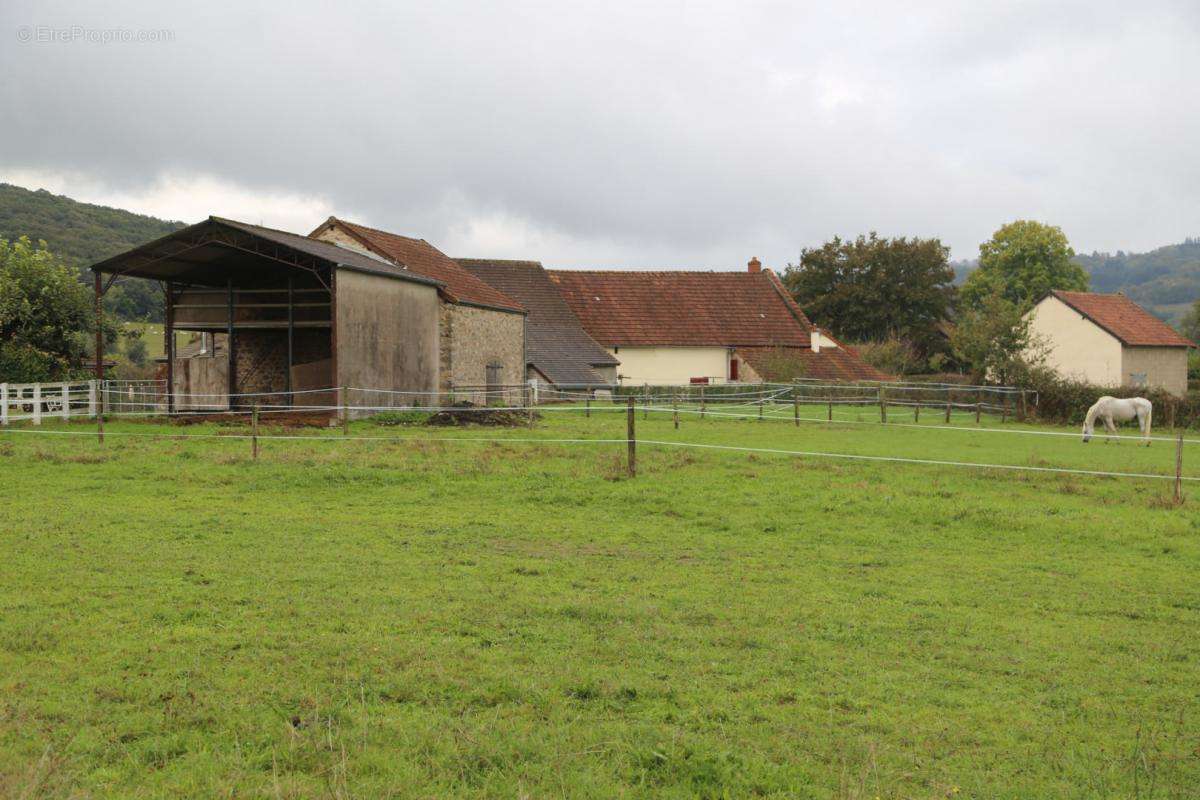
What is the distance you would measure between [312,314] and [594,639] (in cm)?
2187

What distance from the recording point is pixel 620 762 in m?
3.88

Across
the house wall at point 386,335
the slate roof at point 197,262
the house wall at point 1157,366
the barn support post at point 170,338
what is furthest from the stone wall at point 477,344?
the house wall at point 1157,366

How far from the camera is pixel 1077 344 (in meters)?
41.0

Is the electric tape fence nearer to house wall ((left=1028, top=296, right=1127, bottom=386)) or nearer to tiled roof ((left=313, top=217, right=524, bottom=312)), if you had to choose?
tiled roof ((left=313, top=217, right=524, bottom=312))

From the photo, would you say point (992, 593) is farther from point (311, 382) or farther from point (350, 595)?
point (311, 382)

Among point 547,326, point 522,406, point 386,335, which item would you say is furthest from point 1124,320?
point 386,335

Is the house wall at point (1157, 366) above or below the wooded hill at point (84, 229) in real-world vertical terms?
below

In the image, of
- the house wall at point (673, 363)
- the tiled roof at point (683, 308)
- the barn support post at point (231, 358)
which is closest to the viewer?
the barn support post at point (231, 358)

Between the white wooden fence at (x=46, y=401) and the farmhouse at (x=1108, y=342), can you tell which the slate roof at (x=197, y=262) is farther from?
the farmhouse at (x=1108, y=342)

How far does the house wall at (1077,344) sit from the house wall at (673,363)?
13.6 meters

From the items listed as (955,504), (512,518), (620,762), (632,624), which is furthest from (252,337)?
(620,762)

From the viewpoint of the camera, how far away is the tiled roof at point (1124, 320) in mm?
39719

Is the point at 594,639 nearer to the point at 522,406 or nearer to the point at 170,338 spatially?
the point at 522,406

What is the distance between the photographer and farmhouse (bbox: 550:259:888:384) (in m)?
43.6
